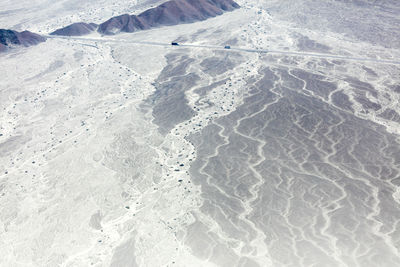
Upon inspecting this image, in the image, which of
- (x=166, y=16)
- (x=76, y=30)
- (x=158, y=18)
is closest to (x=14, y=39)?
(x=76, y=30)

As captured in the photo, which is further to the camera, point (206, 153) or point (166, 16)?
point (166, 16)

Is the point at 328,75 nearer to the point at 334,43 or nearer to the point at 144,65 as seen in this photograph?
the point at 334,43

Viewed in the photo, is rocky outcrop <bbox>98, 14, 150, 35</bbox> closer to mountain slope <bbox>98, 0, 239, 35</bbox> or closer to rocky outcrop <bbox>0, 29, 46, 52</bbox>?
mountain slope <bbox>98, 0, 239, 35</bbox>

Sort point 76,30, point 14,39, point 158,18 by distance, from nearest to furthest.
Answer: point 14,39
point 76,30
point 158,18

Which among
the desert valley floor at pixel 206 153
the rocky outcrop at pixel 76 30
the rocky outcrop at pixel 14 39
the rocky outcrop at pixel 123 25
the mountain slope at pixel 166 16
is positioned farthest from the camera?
the rocky outcrop at pixel 76 30

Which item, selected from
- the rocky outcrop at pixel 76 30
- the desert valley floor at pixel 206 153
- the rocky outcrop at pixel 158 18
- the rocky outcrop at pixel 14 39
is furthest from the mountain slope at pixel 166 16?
the rocky outcrop at pixel 14 39

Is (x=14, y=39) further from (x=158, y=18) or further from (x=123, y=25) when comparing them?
(x=158, y=18)

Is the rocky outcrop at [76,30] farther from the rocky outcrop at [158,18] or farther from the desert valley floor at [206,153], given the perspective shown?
the desert valley floor at [206,153]
